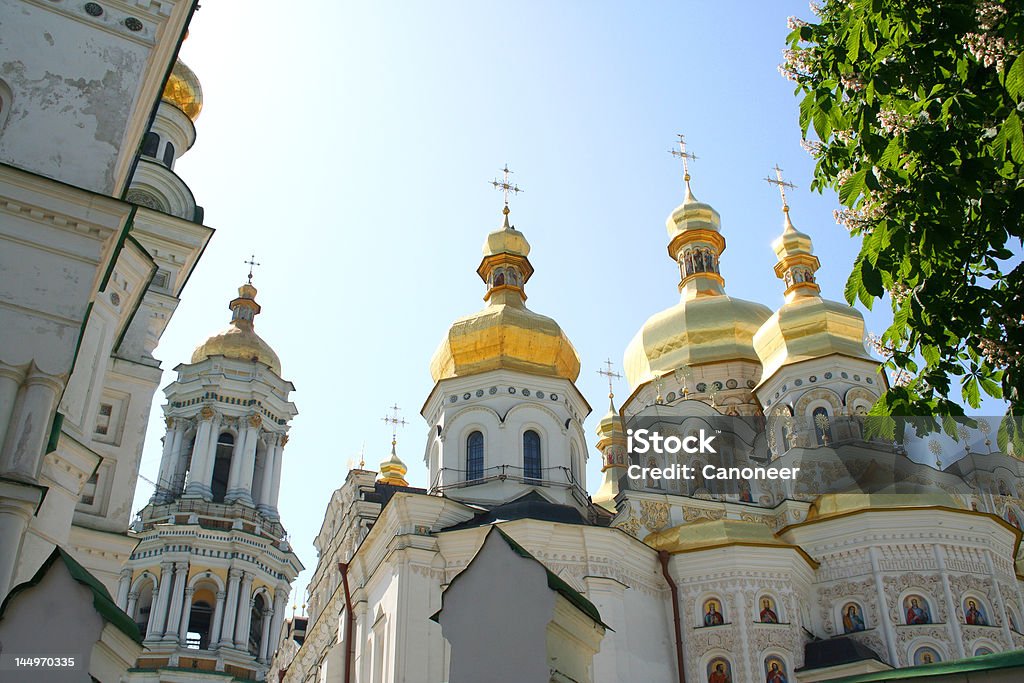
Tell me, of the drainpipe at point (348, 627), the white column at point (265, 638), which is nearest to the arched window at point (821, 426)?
the drainpipe at point (348, 627)

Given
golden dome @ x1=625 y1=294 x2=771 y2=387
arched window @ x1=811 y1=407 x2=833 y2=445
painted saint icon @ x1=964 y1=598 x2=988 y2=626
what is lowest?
painted saint icon @ x1=964 y1=598 x2=988 y2=626

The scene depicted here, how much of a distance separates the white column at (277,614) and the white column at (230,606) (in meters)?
1.62

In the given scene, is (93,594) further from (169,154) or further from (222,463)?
(222,463)

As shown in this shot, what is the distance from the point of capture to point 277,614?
2944 cm

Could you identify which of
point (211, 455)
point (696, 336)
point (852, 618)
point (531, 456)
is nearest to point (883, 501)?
point (852, 618)

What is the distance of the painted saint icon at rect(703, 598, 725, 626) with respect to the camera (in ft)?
63.8

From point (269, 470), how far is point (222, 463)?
1.56 meters

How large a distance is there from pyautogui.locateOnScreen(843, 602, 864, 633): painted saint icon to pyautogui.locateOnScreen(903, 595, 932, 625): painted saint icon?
0.90 meters

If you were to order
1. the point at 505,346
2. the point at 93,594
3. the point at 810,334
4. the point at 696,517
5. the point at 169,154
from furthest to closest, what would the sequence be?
the point at 810,334
the point at 505,346
the point at 696,517
the point at 169,154
the point at 93,594

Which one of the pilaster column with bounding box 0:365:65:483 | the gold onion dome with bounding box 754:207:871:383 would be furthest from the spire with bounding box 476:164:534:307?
the pilaster column with bounding box 0:365:65:483

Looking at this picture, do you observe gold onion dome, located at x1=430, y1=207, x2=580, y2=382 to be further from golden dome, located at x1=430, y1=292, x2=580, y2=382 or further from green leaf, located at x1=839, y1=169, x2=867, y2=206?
green leaf, located at x1=839, y1=169, x2=867, y2=206

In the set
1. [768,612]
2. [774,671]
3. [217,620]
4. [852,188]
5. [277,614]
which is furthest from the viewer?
[277,614]

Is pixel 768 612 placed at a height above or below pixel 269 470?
below

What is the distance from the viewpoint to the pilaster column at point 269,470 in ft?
99.3
